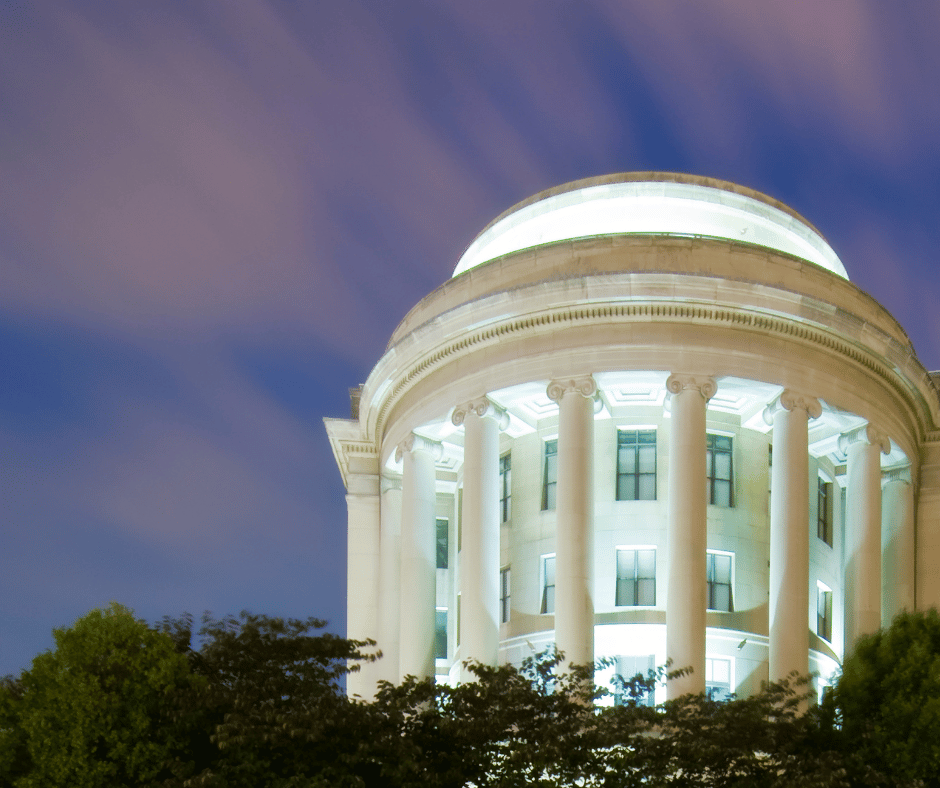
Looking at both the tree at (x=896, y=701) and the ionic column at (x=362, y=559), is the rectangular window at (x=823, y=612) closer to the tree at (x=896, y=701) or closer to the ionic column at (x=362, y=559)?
the tree at (x=896, y=701)

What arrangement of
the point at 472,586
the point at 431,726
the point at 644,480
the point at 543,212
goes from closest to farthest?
1. the point at 431,726
2. the point at 472,586
3. the point at 644,480
4. the point at 543,212

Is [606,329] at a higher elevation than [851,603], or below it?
higher

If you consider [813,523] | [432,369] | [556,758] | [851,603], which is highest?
[432,369]

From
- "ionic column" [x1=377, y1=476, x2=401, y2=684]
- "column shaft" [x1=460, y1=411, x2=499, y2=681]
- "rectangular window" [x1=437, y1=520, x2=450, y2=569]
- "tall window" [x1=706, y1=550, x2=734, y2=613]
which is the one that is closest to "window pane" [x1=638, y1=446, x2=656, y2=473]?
"tall window" [x1=706, y1=550, x2=734, y2=613]

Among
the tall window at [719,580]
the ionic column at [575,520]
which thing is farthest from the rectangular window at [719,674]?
the ionic column at [575,520]

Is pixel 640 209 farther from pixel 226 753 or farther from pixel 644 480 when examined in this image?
pixel 226 753

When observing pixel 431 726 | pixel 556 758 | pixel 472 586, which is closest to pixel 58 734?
pixel 431 726

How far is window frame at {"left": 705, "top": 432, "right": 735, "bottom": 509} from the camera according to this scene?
51531mm

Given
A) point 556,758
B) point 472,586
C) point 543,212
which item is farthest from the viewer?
point 543,212

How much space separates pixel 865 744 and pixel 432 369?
74.0 feet

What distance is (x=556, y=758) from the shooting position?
3300 cm

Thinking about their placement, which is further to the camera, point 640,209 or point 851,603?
point 640,209

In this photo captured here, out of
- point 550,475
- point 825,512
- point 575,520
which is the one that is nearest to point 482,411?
point 550,475

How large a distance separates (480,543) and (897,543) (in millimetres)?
16007
